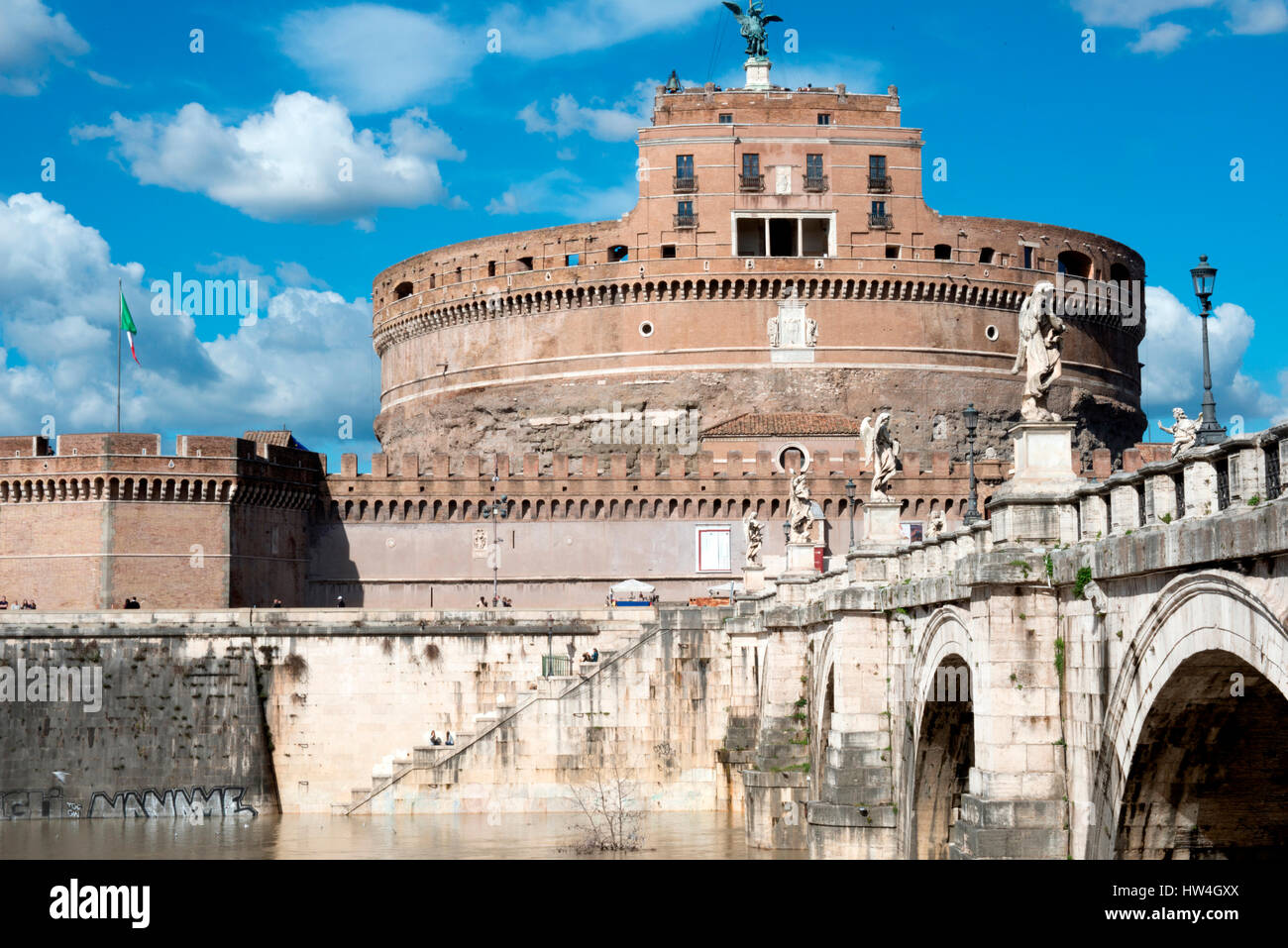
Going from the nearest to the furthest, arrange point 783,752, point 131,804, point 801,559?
point 783,752
point 801,559
point 131,804

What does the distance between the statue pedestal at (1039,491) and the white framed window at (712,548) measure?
37.0 metres

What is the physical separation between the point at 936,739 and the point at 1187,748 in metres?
7.54

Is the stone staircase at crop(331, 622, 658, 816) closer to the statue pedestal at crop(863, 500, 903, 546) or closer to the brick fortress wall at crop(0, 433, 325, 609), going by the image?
the brick fortress wall at crop(0, 433, 325, 609)

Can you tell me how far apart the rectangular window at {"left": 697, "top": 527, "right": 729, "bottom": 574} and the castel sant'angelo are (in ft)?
0.25

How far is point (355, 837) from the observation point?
3450cm

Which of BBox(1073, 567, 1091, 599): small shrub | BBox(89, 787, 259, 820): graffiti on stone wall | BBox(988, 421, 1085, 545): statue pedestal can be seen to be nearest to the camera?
BBox(1073, 567, 1091, 599): small shrub

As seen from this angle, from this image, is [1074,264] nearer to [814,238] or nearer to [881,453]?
[814,238]

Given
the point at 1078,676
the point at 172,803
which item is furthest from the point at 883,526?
the point at 172,803

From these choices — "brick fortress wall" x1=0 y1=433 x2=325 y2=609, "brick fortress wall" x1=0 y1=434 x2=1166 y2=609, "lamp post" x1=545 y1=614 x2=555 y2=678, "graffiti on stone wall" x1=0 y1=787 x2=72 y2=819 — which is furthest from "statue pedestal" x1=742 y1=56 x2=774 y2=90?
"graffiti on stone wall" x1=0 y1=787 x2=72 y2=819

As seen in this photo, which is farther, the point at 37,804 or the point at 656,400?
the point at 656,400

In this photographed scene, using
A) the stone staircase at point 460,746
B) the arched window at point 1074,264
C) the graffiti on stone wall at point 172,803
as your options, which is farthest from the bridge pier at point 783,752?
the arched window at point 1074,264

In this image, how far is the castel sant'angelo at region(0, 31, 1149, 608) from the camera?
47812 millimetres

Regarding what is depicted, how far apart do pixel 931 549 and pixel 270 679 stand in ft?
81.0

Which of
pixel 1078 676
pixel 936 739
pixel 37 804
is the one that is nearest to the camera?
pixel 1078 676
